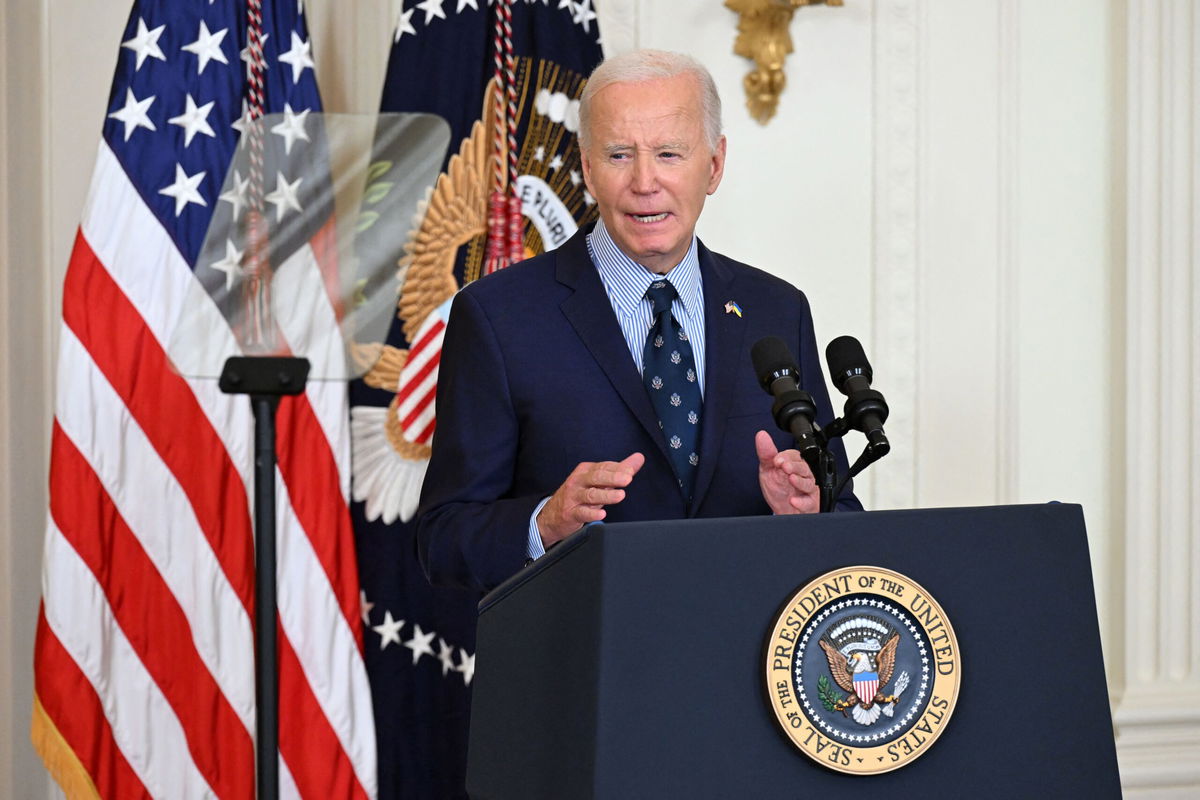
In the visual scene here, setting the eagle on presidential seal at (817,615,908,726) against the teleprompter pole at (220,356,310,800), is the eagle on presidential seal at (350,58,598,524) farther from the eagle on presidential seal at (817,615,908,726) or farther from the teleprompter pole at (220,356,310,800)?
the eagle on presidential seal at (817,615,908,726)

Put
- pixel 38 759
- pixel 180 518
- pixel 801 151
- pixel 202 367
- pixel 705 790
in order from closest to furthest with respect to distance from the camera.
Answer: pixel 705 790 < pixel 202 367 < pixel 180 518 < pixel 38 759 < pixel 801 151

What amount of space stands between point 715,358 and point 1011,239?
2.11 metres

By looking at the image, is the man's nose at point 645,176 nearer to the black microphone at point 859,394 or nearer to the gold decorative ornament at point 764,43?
the black microphone at point 859,394

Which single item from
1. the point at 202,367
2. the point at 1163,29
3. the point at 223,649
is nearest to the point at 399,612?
the point at 223,649

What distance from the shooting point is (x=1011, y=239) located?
3.87 meters

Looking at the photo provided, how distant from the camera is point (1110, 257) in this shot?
392 centimetres

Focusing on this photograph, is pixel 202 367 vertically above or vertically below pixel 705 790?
above

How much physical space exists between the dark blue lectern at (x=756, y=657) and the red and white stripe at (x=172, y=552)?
1.97m

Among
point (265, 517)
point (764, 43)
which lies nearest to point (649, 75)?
point (265, 517)

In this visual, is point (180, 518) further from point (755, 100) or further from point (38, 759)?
point (755, 100)

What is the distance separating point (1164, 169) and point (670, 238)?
2.36 m

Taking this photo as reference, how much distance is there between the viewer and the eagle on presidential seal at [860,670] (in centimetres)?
119

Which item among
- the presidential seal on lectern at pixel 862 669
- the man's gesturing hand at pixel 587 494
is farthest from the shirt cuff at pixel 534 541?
the presidential seal on lectern at pixel 862 669

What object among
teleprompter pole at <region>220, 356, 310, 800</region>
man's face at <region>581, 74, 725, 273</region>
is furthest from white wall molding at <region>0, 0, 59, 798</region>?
man's face at <region>581, 74, 725, 273</region>
